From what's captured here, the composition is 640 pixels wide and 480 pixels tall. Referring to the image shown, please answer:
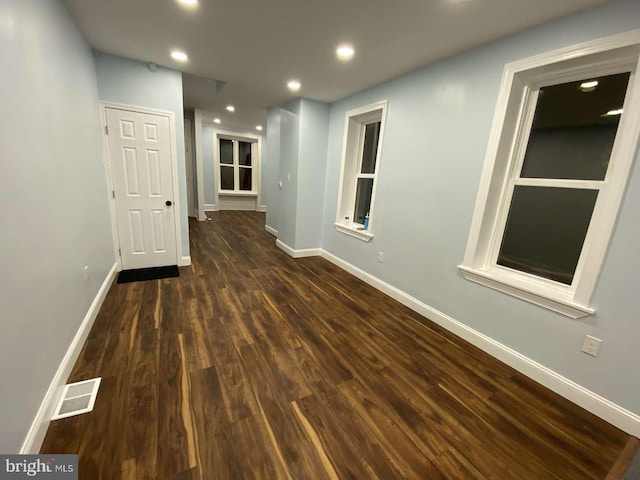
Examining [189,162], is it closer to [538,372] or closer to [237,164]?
[237,164]

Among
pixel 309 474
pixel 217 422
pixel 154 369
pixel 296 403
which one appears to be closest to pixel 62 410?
pixel 154 369

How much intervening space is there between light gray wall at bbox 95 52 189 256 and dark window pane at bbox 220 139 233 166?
204 inches

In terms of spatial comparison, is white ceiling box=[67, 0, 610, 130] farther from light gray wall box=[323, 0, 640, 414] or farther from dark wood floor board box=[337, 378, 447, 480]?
dark wood floor board box=[337, 378, 447, 480]

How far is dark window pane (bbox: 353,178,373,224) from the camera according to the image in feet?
12.8

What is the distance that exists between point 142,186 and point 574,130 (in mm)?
4365

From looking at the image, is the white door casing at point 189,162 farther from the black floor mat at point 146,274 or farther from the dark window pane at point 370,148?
the dark window pane at point 370,148

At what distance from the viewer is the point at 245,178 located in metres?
8.70

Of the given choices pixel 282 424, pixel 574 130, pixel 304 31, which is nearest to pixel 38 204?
pixel 282 424

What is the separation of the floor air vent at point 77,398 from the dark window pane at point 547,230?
10.3 ft

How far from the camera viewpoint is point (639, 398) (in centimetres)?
153

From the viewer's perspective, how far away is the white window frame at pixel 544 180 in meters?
1.56

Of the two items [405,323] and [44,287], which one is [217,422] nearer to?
[44,287]

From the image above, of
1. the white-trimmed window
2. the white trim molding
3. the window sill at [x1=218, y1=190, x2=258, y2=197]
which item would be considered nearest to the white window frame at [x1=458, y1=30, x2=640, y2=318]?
the white trim molding

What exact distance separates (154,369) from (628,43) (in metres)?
3.57
